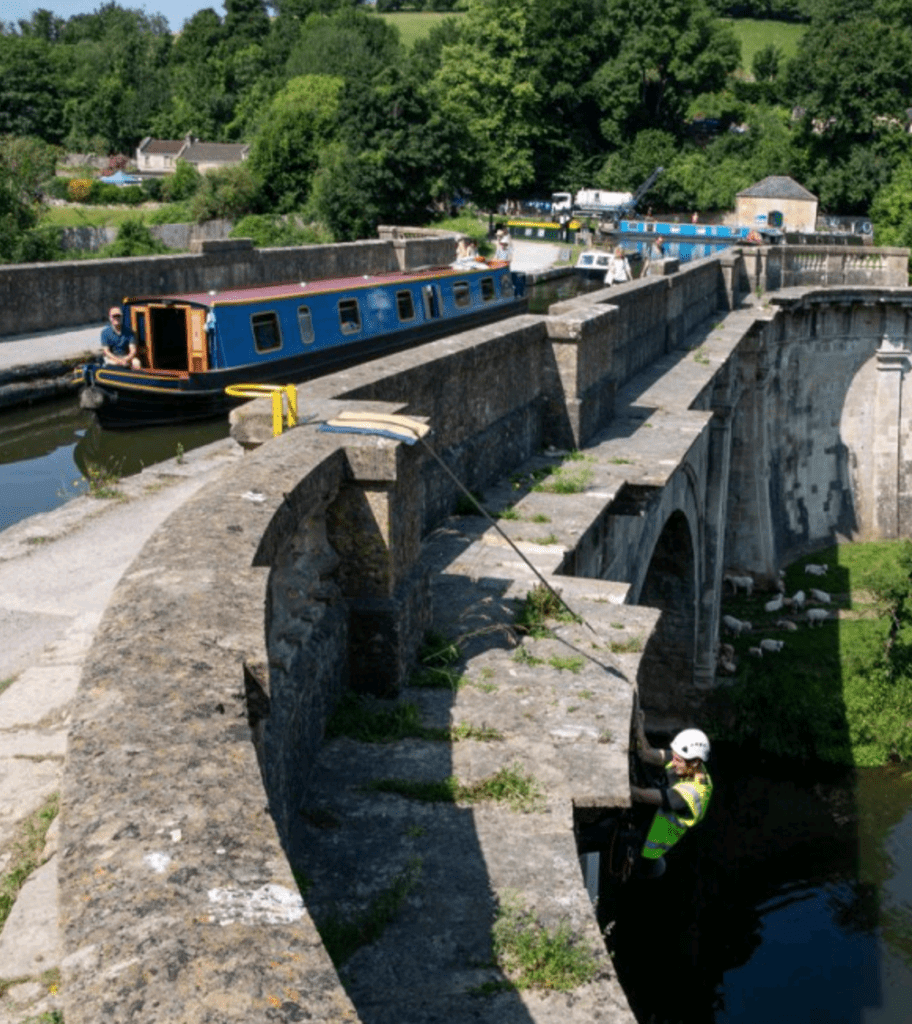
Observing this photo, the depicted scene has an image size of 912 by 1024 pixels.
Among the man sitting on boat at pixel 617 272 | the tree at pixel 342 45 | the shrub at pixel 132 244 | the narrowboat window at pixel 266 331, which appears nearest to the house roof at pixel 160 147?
the tree at pixel 342 45

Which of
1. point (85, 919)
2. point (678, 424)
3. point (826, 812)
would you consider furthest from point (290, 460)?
point (826, 812)

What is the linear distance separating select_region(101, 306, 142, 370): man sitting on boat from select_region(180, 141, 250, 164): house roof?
200 ft

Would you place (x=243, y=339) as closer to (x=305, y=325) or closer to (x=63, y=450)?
(x=305, y=325)

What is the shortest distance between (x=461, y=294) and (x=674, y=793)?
1589 centimetres

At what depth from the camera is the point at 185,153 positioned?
7406 cm

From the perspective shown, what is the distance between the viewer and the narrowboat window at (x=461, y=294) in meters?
21.7

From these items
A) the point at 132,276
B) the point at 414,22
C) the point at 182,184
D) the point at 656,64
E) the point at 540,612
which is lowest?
the point at 540,612

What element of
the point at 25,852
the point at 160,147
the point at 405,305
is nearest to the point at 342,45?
the point at 160,147

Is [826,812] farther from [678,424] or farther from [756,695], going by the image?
[678,424]

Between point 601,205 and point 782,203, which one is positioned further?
point 601,205

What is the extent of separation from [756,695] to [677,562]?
181 inches

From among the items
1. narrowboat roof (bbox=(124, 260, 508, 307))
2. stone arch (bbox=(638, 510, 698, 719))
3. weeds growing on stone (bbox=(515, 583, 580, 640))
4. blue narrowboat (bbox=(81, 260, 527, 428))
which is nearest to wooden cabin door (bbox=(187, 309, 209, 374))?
blue narrowboat (bbox=(81, 260, 527, 428))

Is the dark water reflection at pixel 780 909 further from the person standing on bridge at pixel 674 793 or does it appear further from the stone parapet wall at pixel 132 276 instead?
the stone parapet wall at pixel 132 276

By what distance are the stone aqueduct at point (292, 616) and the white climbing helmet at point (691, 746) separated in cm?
64
